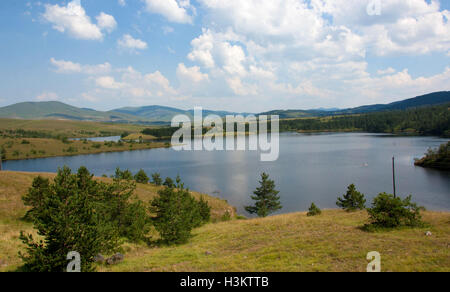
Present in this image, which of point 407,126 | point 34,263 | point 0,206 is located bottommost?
point 0,206

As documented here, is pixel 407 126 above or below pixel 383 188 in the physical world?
above

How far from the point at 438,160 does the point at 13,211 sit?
79.9 metres

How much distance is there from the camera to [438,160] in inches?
2454

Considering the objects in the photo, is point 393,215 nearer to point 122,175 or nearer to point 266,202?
point 266,202

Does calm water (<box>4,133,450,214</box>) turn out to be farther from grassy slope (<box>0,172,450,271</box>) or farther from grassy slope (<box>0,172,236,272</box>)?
grassy slope (<box>0,172,450,271</box>)

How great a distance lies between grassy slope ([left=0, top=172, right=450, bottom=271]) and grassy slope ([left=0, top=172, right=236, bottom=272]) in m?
0.08

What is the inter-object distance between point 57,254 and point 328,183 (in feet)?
162

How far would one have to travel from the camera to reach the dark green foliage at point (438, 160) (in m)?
60.7

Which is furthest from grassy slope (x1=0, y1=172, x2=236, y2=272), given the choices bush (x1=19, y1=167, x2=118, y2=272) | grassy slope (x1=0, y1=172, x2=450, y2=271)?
bush (x1=19, y1=167, x2=118, y2=272)

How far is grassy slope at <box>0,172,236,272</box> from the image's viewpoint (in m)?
13.5

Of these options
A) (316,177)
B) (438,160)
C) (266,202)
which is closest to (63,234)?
(266,202)
